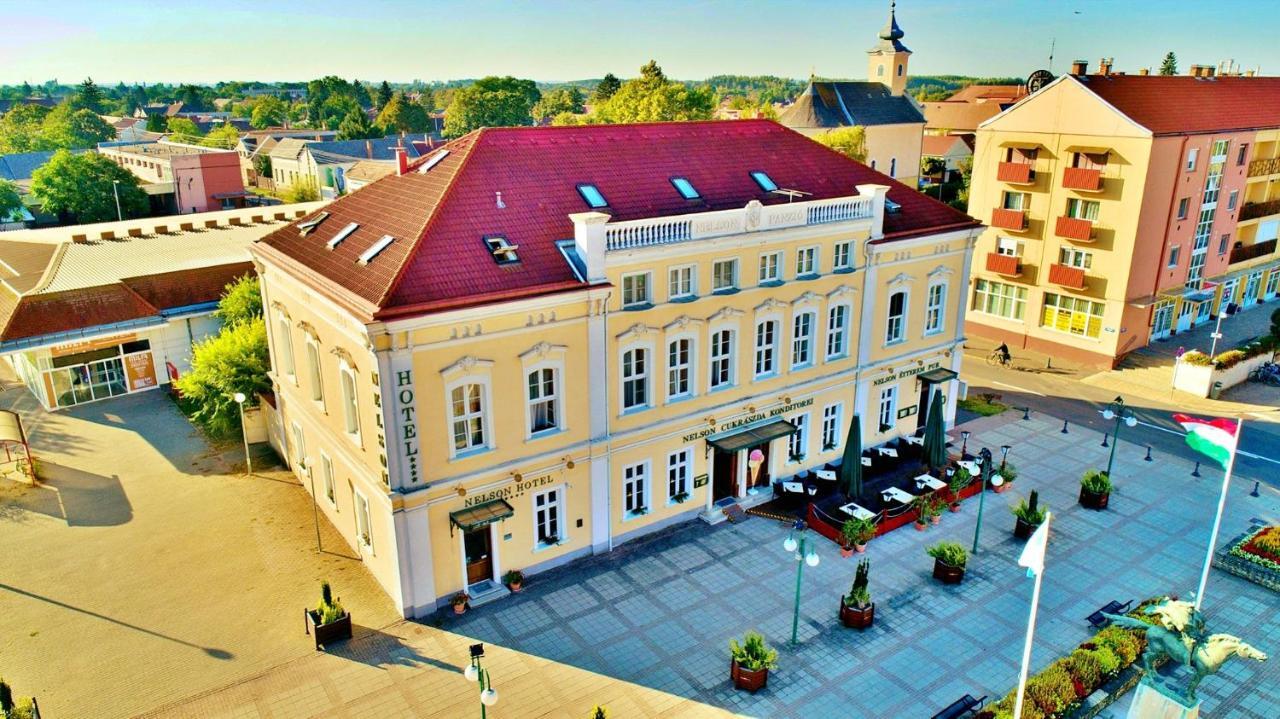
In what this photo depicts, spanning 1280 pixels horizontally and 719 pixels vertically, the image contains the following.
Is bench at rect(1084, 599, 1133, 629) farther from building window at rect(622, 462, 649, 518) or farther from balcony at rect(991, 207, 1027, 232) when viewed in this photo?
balcony at rect(991, 207, 1027, 232)

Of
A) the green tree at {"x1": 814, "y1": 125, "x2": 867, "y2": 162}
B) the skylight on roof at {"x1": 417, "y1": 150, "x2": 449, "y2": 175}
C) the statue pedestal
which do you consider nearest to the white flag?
the statue pedestal

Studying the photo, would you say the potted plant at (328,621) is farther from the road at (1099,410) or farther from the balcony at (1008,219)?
the balcony at (1008,219)

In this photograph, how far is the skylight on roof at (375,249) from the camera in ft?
75.7

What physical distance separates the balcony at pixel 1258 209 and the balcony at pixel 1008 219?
16259 millimetres

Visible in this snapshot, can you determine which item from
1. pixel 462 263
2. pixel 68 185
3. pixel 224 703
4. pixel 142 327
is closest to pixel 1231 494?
pixel 462 263

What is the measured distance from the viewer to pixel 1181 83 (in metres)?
47.5

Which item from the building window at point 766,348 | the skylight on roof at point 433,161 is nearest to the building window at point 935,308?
the building window at point 766,348

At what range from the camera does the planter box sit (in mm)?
21375

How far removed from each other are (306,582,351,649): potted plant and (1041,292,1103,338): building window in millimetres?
41246

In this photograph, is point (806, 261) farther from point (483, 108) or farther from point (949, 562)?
point (483, 108)

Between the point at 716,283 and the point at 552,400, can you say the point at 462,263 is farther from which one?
the point at 716,283

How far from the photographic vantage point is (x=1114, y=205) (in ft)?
141

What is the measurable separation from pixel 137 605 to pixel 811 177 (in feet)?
87.2

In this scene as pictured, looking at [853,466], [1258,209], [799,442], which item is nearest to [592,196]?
[799,442]
